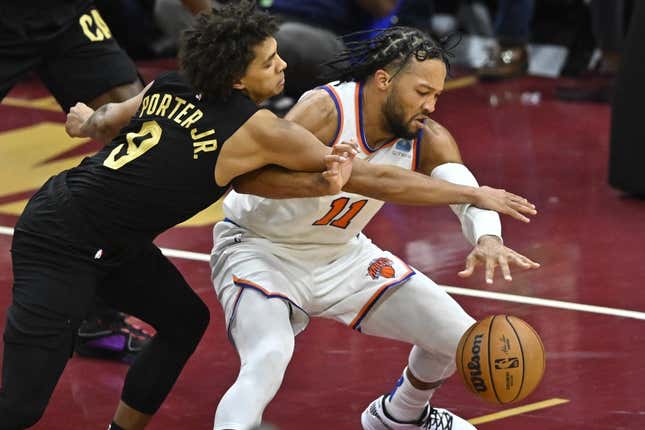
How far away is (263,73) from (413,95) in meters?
0.61

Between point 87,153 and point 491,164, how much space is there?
2.71 metres

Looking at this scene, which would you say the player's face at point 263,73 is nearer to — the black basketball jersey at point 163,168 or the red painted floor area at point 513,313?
the black basketball jersey at point 163,168

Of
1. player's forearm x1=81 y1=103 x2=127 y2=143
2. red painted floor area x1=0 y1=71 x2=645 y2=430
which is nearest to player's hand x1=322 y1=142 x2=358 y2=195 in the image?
player's forearm x1=81 y1=103 x2=127 y2=143

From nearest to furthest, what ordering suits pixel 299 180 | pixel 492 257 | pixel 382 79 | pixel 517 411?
pixel 299 180, pixel 492 257, pixel 382 79, pixel 517 411

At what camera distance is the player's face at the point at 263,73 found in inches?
161

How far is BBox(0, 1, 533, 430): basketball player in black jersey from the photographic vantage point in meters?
4.00

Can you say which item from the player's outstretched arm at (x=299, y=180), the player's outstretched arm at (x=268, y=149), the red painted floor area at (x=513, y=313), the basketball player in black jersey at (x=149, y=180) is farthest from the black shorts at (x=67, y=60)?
the player's outstretched arm at (x=268, y=149)

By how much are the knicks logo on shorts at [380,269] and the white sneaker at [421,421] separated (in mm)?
515

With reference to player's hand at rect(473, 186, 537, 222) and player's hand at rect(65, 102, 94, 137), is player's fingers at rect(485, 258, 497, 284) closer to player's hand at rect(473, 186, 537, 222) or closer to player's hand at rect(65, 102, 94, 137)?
player's hand at rect(473, 186, 537, 222)

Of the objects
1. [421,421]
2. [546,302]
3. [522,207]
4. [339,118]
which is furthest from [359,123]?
[546,302]

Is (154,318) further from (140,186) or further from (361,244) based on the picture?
(361,244)

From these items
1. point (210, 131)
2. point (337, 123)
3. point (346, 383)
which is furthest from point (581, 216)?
point (210, 131)

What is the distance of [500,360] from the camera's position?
4.27 m

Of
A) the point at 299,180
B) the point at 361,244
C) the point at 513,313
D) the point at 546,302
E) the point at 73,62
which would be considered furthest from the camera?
the point at 546,302
